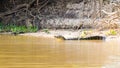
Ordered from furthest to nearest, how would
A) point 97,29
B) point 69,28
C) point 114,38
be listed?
point 69,28, point 97,29, point 114,38

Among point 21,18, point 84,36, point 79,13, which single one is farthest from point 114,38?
point 21,18

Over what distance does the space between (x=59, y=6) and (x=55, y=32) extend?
7.60 ft

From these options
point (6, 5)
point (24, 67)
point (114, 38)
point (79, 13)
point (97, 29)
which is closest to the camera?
point (24, 67)

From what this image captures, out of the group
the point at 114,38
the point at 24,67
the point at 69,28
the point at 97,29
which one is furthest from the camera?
the point at 69,28

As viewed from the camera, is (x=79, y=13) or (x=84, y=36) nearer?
(x=84, y=36)

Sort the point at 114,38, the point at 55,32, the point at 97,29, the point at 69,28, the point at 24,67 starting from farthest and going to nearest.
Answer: the point at 69,28
the point at 55,32
the point at 97,29
the point at 114,38
the point at 24,67

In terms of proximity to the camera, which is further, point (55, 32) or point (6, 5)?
point (6, 5)

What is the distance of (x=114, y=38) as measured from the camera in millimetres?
8578

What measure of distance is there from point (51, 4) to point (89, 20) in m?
1.93

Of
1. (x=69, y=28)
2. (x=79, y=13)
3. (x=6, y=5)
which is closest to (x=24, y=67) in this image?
(x=69, y=28)

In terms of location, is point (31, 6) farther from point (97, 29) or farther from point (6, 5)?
point (97, 29)

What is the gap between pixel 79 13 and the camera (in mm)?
12289

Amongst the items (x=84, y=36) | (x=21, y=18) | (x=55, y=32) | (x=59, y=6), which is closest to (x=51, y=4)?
(x=59, y=6)

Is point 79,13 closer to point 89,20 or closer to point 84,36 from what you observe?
point 89,20
